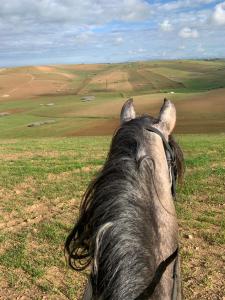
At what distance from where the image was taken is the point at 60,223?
27.7 ft

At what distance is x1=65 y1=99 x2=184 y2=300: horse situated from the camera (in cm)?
171

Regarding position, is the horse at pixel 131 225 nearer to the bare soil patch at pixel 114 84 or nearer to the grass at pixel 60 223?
the grass at pixel 60 223

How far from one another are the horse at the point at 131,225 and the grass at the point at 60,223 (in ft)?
13.1

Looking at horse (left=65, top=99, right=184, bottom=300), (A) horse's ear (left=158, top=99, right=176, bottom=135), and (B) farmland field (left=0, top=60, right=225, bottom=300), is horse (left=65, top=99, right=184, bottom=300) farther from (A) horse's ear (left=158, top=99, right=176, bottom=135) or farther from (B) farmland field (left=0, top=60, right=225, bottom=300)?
(B) farmland field (left=0, top=60, right=225, bottom=300)

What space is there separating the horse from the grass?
13.1 feet

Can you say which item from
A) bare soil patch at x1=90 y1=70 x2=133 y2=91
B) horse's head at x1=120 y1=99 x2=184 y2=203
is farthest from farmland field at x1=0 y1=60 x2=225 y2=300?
bare soil patch at x1=90 y1=70 x2=133 y2=91

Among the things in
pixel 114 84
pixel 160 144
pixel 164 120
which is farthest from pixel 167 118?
pixel 114 84

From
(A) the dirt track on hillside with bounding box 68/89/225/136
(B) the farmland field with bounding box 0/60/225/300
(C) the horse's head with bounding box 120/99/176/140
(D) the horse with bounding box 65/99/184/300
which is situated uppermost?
(C) the horse's head with bounding box 120/99/176/140

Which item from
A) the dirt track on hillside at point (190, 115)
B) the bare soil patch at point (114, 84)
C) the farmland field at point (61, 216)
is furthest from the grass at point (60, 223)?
the bare soil patch at point (114, 84)

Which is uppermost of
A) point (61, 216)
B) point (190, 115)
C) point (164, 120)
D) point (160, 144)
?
point (164, 120)

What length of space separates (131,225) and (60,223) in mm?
6809

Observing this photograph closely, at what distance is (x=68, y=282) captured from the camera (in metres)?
6.04

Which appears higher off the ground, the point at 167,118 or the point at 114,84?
the point at 167,118

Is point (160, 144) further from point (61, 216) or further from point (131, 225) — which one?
point (61, 216)
